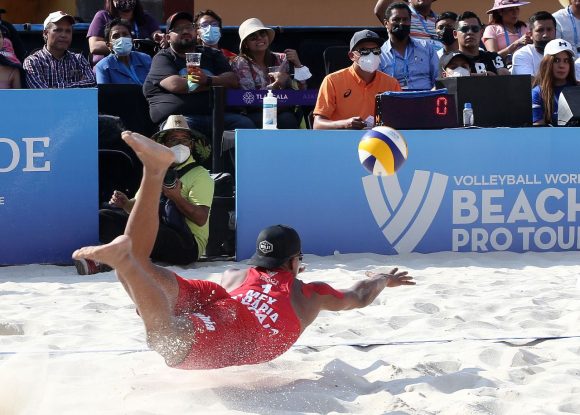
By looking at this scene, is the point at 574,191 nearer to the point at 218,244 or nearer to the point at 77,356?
the point at 218,244

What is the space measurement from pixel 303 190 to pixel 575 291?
7.50ft

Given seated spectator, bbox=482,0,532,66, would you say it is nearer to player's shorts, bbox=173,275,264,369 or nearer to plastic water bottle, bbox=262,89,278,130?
plastic water bottle, bbox=262,89,278,130

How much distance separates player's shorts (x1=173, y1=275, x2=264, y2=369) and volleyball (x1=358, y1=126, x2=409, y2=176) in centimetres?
230

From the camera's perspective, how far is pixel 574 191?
8289 mm

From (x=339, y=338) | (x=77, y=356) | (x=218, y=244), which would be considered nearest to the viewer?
(x=77, y=356)

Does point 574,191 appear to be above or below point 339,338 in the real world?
above

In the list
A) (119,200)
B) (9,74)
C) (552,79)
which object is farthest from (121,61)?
(552,79)

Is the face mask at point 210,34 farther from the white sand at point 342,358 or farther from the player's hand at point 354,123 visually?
the white sand at point 342,358

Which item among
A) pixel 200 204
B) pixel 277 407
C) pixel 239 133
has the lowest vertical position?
pixel 277 407

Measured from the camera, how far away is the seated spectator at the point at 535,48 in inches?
388

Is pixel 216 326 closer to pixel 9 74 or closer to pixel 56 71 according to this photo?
pixel 9 74

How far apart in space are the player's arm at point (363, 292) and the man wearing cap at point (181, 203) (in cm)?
287

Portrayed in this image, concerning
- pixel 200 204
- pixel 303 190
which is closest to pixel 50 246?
pixel 200 204

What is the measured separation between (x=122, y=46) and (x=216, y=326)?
5226 millimetres
